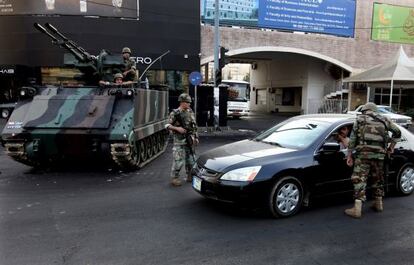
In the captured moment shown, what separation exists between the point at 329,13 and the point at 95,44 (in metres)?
15.8

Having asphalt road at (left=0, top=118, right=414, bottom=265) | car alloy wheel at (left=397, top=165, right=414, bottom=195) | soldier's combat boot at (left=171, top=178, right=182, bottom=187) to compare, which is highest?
car alloy wheel at (left=397, top=165, right=414, bottom=195)

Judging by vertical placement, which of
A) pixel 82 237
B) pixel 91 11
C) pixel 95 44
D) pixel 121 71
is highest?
pixel 91 11

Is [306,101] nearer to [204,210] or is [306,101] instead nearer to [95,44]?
[95,44]

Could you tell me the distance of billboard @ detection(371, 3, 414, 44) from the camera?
3108 centimetres

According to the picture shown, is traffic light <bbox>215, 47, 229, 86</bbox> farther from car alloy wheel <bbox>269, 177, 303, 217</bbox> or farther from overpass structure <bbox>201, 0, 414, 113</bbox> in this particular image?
car alloy wheel <bbox>269, 177, 303, 217</bbox>

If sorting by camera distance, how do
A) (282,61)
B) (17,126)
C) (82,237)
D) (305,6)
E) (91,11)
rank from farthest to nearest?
(282,61)
(305,6)
(91,11)
(17,126)
(82,237)

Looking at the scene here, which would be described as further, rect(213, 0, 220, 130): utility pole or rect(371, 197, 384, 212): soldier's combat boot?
rect(213, 0, 220, 130): utility pole

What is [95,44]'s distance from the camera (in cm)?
2358

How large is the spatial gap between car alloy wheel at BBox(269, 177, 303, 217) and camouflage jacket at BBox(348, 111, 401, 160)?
0.96 m

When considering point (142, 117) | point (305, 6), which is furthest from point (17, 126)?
point (305, 6)

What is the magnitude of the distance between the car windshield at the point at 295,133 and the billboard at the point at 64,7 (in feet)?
61.9

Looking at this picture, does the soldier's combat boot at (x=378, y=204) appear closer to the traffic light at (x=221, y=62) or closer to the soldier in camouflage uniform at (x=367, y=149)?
the soldier in camouflage uniform at (x=367, y=149)

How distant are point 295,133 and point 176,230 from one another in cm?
249

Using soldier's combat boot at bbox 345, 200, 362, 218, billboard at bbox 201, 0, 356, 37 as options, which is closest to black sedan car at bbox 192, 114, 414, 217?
soldier's combat boot at bbox 345, 200, 362, 218
